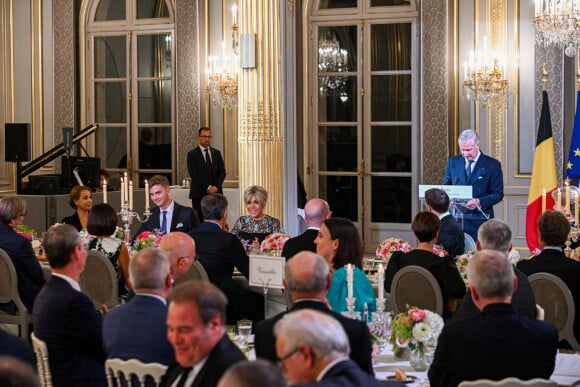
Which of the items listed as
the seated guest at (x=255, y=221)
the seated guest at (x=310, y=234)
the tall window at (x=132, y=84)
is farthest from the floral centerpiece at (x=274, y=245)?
the tall window at (x=132, y=84)

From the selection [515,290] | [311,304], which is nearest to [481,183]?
[515,290]

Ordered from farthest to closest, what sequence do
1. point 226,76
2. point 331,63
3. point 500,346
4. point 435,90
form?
point 331,63
point 226,76
point 435,90
point 500,346

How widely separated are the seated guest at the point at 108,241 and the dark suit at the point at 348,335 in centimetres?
315

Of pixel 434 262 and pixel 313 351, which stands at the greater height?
pixel 313 351

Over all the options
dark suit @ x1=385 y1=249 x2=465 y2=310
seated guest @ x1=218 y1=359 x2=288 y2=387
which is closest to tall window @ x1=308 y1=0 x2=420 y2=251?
dark suit @ x1=385 y1=249 x2=465 y2=310

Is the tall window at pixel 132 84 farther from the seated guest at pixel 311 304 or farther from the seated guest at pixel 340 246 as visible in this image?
the seated guest at pixel 311 304

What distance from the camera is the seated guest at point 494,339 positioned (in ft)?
12.5

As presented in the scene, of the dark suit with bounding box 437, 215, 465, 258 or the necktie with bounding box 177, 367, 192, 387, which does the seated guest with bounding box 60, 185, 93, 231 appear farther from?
the necktie with bounding box 177, 367, 192, 387

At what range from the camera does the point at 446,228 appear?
7.11 meters

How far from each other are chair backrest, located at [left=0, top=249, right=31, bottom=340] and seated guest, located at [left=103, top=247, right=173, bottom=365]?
301 cm

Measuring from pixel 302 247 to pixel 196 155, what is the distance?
585cm

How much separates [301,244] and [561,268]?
1681 mm

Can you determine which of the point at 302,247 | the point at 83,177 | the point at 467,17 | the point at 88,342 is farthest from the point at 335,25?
the point at 88,342

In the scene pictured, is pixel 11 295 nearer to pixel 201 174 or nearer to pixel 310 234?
pixel 310 234
